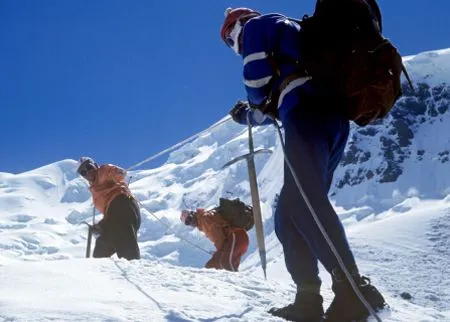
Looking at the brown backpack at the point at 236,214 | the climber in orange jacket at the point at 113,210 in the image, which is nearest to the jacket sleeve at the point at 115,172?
the climber in orange jacket at the point at 113,210

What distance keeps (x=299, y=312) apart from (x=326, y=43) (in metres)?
1.48

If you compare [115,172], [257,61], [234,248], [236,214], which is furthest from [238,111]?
[236,214]

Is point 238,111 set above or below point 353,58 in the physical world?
above

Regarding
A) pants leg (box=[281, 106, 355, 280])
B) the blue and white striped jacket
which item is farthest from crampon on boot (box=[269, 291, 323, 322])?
the blue and white striped jacket

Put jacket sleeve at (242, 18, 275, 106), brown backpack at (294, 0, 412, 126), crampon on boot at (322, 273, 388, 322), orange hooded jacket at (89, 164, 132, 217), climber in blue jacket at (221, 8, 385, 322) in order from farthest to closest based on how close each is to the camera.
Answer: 1. orange hooded jacket at (89, 164, 132, 217)
2. jacket sleeve at (242, 18, 275, 106)
3. brown backpack at (294, 0, 412, 126)
4. climber in blue jacket at (221, 8, 385, 322)
5. crampon on boot at (322, 273, 388, 322)

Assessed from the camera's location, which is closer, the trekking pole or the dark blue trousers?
the trekking pole

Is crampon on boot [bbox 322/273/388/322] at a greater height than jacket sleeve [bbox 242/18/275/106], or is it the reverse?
jacket sleeve [bbox 242/18/275/106]

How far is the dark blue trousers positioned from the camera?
10.5ft

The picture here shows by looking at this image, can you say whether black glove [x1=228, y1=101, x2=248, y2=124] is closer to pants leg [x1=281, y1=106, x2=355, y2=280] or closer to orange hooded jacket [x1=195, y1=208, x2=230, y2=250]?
pants leg [x1=281, y1=106, x2=355, y2=280]

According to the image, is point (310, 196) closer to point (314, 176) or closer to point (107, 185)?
point (314, 176)

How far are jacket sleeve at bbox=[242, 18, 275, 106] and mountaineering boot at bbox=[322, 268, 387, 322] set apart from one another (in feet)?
3.89

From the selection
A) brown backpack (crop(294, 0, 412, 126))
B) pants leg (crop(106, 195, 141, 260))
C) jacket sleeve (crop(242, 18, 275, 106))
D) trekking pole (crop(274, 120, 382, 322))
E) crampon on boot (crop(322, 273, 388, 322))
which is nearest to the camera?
trekking pole (crop(274, 120, 382, 322))

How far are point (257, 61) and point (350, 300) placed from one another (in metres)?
1.47

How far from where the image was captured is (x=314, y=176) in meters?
3.26
